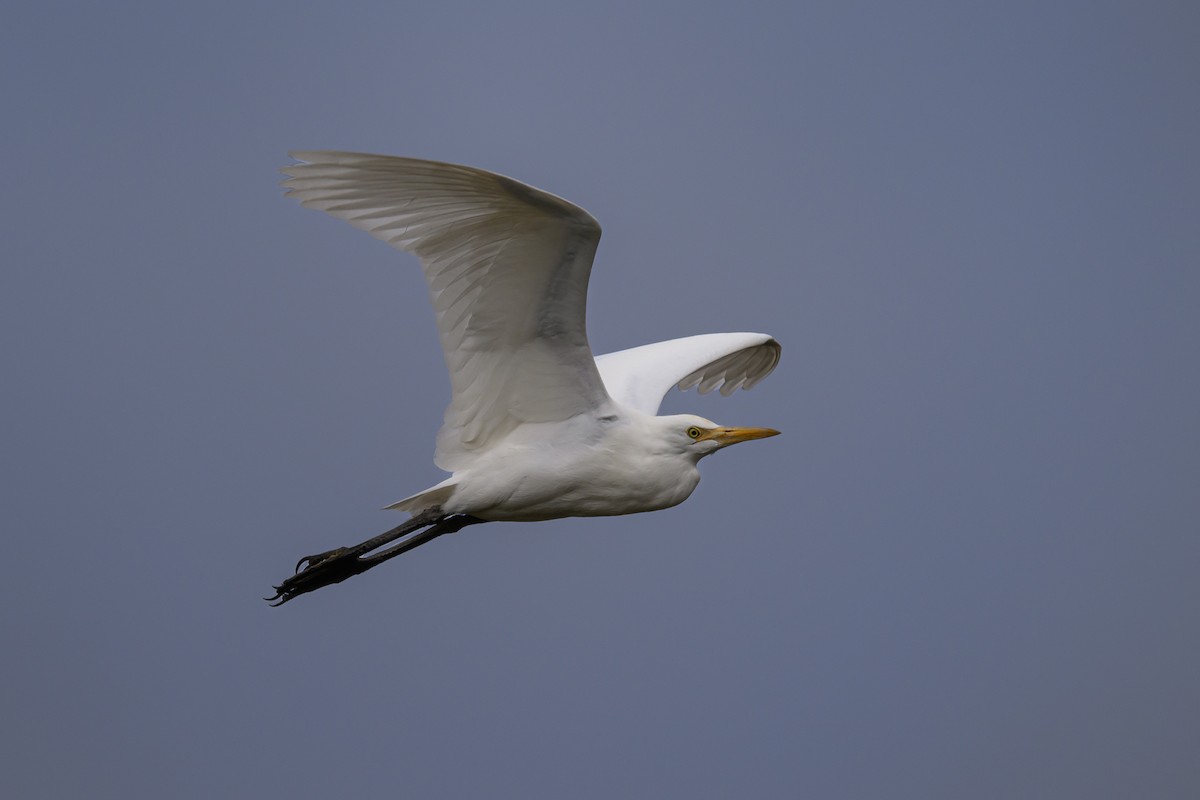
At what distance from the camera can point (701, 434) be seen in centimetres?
794

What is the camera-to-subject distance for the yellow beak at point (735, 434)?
797cm

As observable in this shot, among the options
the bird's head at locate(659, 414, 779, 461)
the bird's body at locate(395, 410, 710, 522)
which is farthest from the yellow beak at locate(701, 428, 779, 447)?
the bird's body at locate(395, 410, 710, 522)

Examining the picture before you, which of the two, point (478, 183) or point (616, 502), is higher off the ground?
point (478, 183)

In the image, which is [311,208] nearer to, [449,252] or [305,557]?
[449,252]

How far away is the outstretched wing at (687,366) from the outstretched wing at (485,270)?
2.44ft

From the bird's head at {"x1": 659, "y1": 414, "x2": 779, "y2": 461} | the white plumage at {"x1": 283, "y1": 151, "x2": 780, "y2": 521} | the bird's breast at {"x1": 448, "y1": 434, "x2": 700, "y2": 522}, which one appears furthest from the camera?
the bird's head at {"x1": 659, "y1": 414, "x2": 779, "y2": 461}

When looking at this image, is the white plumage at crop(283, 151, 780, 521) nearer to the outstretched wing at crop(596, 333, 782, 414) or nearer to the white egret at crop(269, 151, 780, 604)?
the white egret at crop(269, 151, 780, 604)

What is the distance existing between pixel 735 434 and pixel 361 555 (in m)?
2.12

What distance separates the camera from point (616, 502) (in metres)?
7.84

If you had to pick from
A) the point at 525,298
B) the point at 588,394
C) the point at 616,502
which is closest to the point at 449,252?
the point at 525,298

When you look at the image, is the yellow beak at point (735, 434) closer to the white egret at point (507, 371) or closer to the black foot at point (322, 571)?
the white egret at point (507, 371)

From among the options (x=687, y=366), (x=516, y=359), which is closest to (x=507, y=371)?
(x=516, y=359)

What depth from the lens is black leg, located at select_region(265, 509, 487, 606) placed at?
7949 millimetres

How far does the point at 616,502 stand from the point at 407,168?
218cm
